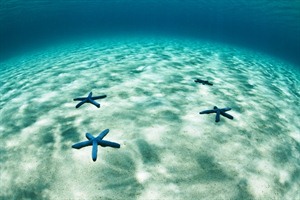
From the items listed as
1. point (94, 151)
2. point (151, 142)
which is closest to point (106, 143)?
point (94, 151)

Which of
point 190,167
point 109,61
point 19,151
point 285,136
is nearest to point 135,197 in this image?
point 190,167

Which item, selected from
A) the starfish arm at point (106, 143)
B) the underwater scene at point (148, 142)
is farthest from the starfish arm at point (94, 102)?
the starfish arm at point (106, 143)

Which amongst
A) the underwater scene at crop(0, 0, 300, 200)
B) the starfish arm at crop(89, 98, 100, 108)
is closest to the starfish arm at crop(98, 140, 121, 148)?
the underwater scene at crop(0, 0, 300, 200)

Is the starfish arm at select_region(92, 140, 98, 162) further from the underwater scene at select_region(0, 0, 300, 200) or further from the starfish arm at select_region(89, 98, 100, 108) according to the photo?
the starfish arm at select_region(89, 98, 100, 108)

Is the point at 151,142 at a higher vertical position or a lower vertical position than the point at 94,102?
lower

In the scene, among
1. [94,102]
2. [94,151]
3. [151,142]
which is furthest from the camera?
[94,102]

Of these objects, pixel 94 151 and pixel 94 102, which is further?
pixel 94 102

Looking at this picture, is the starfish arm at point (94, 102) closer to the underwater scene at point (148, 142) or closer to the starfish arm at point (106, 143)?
the underwater scene at point (148, 142)

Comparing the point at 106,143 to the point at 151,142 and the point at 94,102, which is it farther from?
the point at 94,102

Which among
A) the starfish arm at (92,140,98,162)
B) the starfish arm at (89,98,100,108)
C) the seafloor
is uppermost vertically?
the starfish arm at (92,140,98,162)
